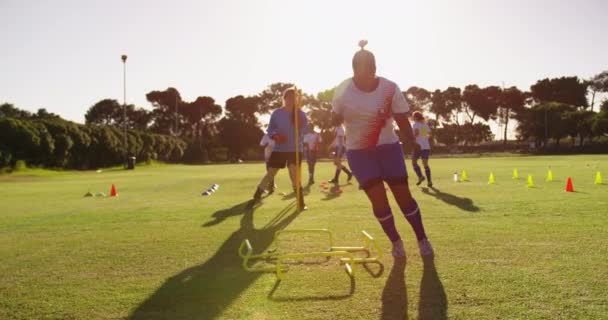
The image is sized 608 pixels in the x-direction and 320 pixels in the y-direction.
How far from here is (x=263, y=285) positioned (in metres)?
3.97

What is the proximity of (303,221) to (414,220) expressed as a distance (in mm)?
2833

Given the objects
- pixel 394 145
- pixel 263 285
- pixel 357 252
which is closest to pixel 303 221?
pixel 357 252

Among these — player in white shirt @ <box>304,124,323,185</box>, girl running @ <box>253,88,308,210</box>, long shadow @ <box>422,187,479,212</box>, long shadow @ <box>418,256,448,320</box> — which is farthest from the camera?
player in white shirt @ <box>304,124,323,185</box>

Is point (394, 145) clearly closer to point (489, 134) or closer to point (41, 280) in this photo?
point (41, 280)

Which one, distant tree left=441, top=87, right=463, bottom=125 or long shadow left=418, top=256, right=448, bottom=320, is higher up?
distant tree left=441, top=87, right=463, bottom=125

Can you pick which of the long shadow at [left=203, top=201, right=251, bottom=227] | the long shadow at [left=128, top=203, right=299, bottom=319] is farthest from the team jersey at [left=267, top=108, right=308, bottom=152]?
the long shadow at [left=128, top=203, right=299, bottom=319]

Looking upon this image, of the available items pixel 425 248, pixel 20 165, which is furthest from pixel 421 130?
pixel 20 165

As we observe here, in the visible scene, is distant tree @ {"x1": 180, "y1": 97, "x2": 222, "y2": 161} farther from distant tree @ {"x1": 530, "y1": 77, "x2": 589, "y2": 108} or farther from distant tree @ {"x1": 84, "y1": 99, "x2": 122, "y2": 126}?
distant tree @ {"x1": 530, "y1": 77, "x2": 589, "y2": 108}

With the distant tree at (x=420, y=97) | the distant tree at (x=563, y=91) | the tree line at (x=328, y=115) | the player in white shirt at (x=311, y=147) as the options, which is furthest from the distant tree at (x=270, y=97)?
the player in white shirt at (x=311, y=147)

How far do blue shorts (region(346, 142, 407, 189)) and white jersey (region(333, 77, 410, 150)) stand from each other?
0.22 feet

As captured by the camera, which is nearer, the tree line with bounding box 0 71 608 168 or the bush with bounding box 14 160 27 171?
the bush with bounding box 14 160 27 171

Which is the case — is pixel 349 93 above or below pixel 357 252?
above

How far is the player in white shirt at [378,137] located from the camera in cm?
493

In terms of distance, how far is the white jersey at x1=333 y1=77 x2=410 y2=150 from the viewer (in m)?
4.93
